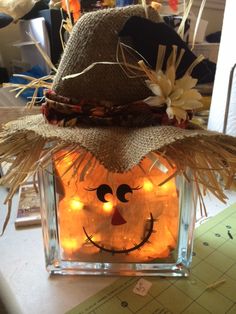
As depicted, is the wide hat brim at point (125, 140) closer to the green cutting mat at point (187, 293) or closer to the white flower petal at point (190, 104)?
the white flower petal at point (190, 104)

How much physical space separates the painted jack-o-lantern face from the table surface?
0.03 metres

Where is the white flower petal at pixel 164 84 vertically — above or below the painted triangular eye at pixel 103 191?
above

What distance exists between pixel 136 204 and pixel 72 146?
4.0 inches

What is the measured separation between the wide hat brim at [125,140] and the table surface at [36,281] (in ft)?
0.56

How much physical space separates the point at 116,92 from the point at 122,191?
0.10 m

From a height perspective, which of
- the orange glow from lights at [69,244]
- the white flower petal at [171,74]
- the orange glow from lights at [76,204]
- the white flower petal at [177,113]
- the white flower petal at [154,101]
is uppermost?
the white flower petal at [171,74]

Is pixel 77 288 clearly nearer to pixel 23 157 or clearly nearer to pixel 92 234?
pixel 92 234

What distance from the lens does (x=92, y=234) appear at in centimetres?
33

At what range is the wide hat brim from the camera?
0.23 m

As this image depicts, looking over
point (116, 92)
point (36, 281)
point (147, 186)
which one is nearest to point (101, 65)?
point (116, 92)

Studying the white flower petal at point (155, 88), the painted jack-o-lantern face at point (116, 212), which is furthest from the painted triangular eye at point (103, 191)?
the white flower petal at point (155, 88)

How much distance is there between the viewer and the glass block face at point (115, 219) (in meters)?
0.30

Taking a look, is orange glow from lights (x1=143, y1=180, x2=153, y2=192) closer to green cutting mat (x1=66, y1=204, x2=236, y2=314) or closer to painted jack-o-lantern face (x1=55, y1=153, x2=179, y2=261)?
painted jack-o-lantern face (x1=55, y1=153, x2=179, y2=261)

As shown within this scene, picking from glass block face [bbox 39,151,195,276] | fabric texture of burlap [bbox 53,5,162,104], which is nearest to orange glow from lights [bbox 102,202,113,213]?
glass block face [bbox 39,151,195,276]
